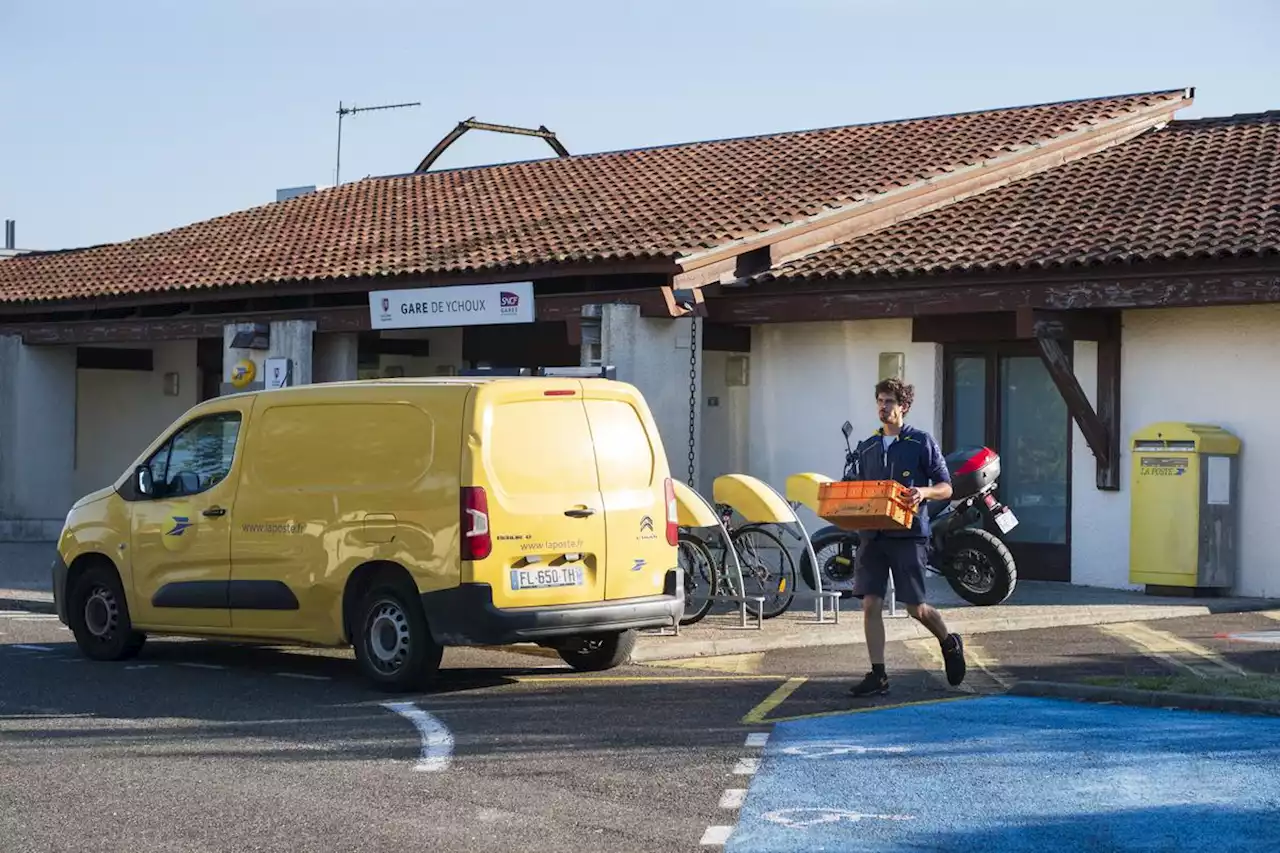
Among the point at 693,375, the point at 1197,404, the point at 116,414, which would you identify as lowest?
the point at 116,414

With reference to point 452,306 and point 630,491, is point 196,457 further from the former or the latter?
point 452,306

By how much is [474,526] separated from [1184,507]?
340 inches

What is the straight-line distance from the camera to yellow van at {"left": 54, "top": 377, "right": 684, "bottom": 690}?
10.8 metres

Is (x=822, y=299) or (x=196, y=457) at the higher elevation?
(x=822, y=299)

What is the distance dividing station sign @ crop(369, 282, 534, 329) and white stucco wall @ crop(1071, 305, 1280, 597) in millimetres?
6163

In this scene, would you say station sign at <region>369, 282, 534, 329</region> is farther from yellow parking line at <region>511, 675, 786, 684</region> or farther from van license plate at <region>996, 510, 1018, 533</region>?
yellow parking line at <region>511, 675, 786, 684</region>

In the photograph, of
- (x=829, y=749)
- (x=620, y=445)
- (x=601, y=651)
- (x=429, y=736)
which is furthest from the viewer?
(x=601, y=651)

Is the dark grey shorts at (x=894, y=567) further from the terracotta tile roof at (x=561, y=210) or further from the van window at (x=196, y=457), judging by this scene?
the terracotta tile roof at (x=561, y=210)

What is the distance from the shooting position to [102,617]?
12703 mm

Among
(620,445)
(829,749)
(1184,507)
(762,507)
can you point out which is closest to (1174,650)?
(762,507)

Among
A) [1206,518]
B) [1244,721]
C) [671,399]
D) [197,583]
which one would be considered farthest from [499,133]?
[1244,721]

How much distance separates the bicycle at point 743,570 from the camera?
1407 centimetres

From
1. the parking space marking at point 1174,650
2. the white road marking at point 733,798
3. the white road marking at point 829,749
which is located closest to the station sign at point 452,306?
the parking space marking at point 1174,650

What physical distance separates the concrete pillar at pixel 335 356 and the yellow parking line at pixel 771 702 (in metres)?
13.6
